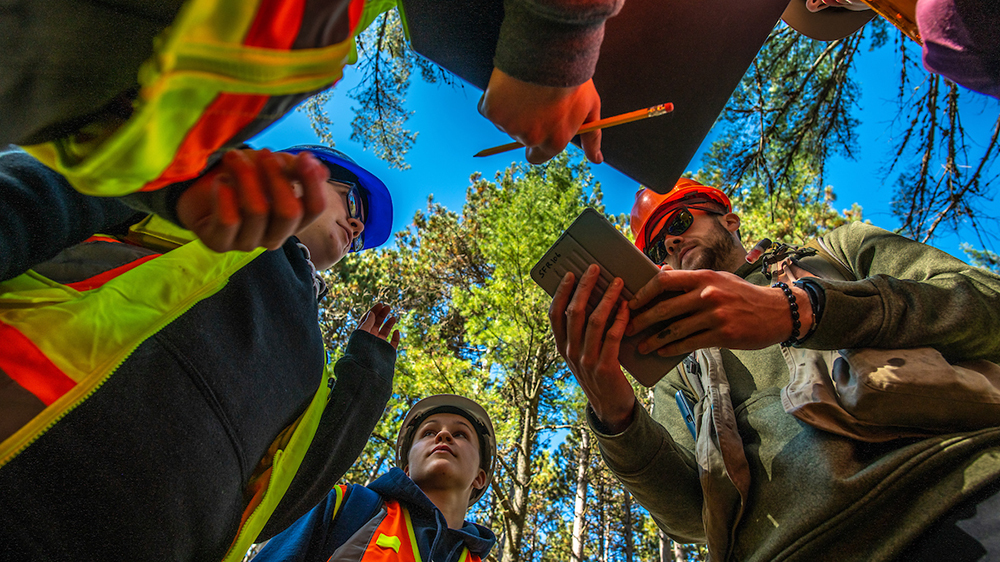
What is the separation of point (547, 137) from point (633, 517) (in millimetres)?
18388

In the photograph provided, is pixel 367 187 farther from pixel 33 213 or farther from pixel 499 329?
pixel 499 329

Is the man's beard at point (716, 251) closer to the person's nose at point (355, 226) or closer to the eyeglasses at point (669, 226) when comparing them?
the eyeglasses at point (669, 226)

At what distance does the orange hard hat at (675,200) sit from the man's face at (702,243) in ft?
0.28

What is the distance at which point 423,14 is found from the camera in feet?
3.76

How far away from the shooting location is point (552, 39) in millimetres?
820

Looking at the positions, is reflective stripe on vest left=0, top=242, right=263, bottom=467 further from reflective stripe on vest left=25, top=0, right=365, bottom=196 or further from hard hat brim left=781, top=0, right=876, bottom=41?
hard hat brim left=781, top=0, right=876, bottom=41

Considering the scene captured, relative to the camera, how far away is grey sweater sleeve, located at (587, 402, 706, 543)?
1862 millimetres

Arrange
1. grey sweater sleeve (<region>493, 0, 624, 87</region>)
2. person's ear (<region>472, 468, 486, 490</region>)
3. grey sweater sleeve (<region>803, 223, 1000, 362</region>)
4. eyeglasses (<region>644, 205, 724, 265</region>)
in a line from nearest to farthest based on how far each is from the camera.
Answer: grey sweater sleeve (<region>493, 0, 624, 87</region>)
grey sweater sleeve (<region>803, 223, 1000, 362</region>)
eyeglasses (<region>644, 205, 724, 265</region>)
person's ear (<region>472, 468, 486, 490</region>)

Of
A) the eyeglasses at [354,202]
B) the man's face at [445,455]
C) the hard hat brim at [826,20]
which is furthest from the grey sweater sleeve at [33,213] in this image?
the hard hat brim at [826,20]

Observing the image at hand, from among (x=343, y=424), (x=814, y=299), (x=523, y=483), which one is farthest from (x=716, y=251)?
(x=523, y=483)

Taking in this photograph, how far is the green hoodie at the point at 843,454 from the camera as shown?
47.4 inches

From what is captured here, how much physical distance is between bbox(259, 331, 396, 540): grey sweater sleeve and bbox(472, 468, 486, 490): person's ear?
2145mm

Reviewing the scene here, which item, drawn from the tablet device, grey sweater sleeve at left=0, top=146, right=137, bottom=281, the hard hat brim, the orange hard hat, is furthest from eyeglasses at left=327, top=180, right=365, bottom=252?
the hard hat brim

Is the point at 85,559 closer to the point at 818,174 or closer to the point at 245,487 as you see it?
the point at 245,487
